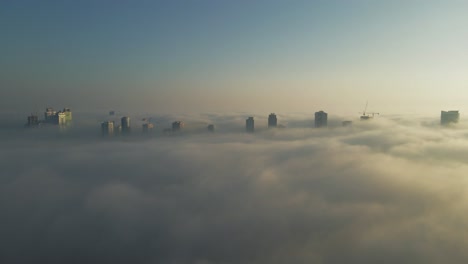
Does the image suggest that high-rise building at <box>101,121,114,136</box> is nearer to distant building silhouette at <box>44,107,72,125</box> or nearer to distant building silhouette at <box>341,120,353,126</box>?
distant building silhouette at <box>44,107,72,125</box>

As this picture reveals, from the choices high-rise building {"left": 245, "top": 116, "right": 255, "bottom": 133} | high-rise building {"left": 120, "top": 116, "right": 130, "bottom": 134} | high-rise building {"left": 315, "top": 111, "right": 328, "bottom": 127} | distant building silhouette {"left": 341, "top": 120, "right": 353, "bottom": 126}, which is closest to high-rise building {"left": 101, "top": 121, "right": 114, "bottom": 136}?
high-rise building {"left": 120, "top": 116, "right": 130, "bottom": 134}

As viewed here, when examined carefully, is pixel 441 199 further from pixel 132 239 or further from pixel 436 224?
pixel 132 239

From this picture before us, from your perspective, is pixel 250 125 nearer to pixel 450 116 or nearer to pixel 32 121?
pixel 450 116

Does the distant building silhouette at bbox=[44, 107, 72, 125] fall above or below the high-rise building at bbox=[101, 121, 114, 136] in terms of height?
above

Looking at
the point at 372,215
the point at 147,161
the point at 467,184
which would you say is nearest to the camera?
the point at 372,215

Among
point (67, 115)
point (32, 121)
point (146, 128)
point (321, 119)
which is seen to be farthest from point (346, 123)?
point (32, 121)

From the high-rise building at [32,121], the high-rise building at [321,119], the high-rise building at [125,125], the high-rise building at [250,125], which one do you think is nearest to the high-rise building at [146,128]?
the high-rise building at [125,125]

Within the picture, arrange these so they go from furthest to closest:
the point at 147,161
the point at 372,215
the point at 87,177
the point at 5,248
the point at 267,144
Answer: the point at 267,144
the point at 147,161
the point at 87,177
the point at 372,215
the point at 5,248

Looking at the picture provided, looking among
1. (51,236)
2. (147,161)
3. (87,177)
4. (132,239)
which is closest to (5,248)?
(51,236)
